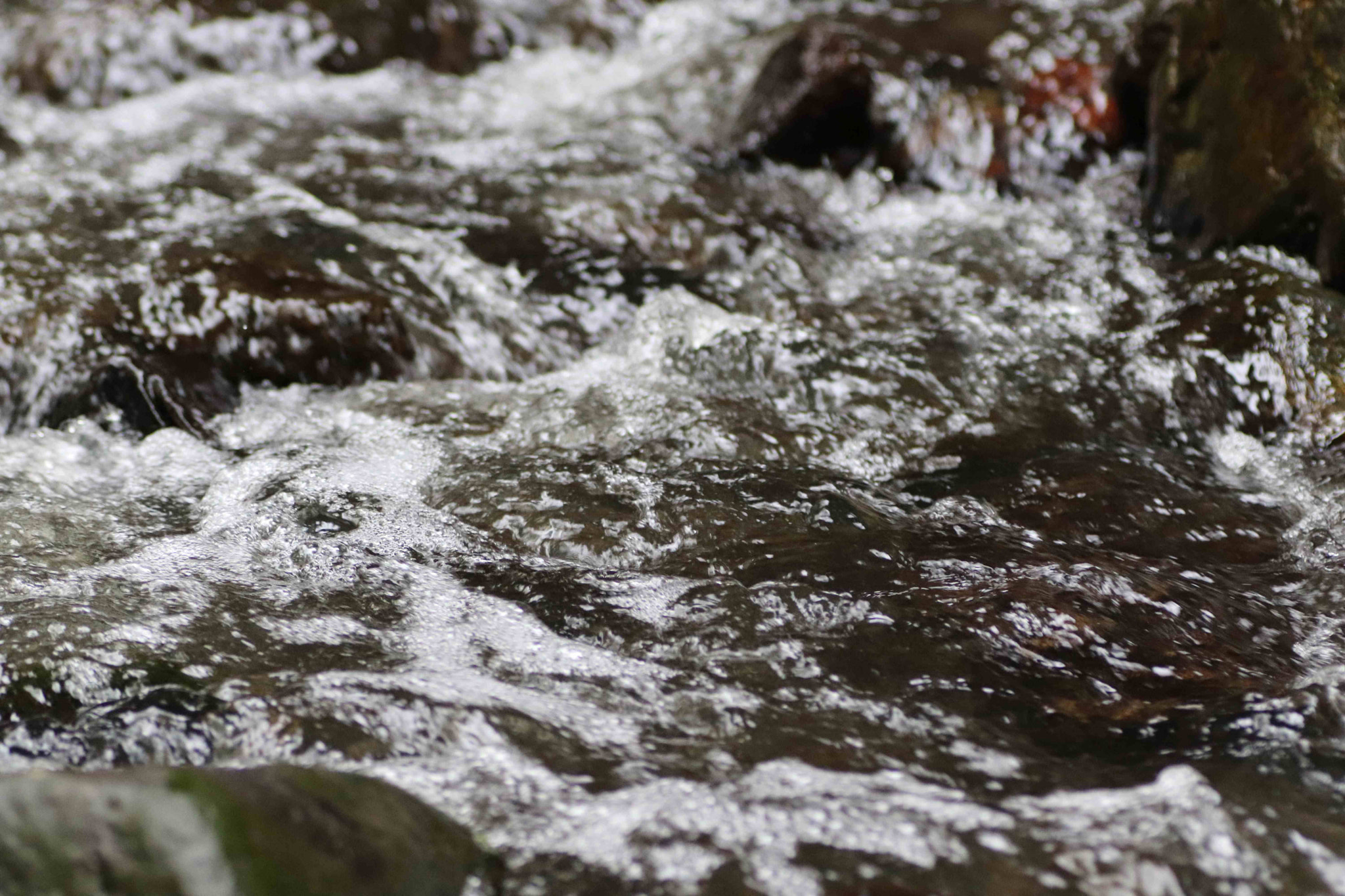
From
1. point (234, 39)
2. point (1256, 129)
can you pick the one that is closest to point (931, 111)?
point (1256, 129)

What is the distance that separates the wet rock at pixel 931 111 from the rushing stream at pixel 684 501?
0.18ft

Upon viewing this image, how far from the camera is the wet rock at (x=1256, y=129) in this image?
4.23 m

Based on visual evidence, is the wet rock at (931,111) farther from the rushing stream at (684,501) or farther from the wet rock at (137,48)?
the wet rock at (137,48)

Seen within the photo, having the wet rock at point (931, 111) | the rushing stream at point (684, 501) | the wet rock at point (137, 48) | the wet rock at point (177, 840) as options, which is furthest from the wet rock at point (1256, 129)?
the wet rock at point (137, 48)

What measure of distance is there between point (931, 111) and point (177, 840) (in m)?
5.26

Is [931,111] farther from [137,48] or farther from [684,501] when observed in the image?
[137,48]

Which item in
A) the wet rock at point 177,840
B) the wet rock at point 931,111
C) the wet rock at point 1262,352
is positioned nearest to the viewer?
the wet rock at point 177,840

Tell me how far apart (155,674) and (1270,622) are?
2.49m

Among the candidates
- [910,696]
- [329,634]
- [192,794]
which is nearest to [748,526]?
[910,696]

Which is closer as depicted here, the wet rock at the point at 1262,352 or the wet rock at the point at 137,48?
the wet rock at the point at 1262,352

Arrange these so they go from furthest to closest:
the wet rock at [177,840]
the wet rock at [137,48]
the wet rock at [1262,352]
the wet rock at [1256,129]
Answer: the wet rock at [137,48] → the wet rock at [1256,129] → the wet rock at [1262,352] → the wet rock at [177,840]

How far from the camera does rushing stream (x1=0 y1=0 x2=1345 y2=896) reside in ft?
6.45

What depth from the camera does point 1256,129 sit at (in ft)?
14.5

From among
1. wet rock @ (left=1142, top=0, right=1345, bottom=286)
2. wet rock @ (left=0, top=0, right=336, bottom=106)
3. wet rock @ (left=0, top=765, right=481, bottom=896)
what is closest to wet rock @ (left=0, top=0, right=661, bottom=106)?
wet rock @ (left=0, top=0, right=336, bottom=106)
